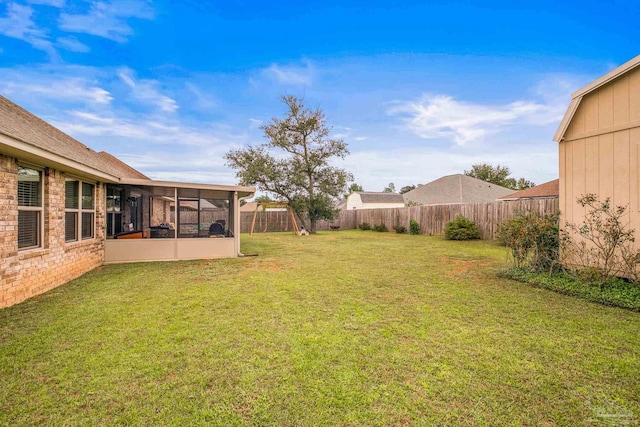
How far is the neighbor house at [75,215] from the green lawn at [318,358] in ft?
2.77

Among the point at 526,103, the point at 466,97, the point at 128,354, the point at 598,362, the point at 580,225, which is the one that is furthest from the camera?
the point at 466,97

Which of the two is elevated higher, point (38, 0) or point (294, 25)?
point (294, 25)

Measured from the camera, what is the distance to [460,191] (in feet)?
82.9

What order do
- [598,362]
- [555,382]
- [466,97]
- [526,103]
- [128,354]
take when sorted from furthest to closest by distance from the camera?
[466,97], [526,103], [128,354], [598,362], [555,382]

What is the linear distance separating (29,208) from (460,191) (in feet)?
88.1

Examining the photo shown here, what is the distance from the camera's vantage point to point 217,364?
2.56 m

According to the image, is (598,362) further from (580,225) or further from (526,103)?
(526,103)

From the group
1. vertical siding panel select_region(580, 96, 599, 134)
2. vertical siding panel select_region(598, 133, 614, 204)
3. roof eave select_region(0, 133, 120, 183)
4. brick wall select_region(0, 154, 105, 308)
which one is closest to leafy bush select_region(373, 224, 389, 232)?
vertical siding panel select_region(580, 96, 599, 134)

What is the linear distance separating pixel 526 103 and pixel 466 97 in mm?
2235

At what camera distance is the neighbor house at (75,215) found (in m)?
4.18

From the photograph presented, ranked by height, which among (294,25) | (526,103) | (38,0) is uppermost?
(294,25)

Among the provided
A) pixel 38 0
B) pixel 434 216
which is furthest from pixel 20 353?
pixel 434 216

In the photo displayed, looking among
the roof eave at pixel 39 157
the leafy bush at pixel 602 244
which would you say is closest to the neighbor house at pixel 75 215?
the roof eave at pixel 39 157

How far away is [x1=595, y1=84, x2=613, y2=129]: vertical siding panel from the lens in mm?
4988
